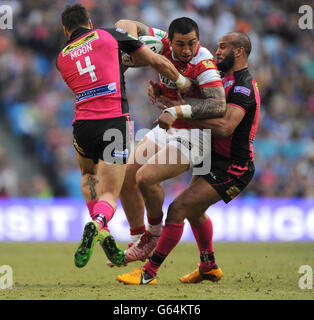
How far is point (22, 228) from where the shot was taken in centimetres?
1325

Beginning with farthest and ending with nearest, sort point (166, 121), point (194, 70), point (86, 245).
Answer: point (194, 70) < point (166, 121) < point (86, 245)

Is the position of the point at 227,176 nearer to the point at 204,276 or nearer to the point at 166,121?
the point at 166,121

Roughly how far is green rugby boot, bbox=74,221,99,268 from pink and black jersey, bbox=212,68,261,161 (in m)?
1.85

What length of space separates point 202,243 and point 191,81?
1918 mm

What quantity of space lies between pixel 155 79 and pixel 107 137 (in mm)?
9942

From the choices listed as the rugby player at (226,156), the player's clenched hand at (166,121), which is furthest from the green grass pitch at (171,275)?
the player's clenched hand at (166,121)

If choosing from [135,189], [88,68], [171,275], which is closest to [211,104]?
[88,68]

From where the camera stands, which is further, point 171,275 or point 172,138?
point 171,275

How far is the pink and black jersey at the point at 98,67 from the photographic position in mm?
6031

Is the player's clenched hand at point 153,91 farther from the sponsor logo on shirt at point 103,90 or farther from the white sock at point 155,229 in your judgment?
the white sock at point 155,229

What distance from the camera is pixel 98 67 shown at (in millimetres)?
6047

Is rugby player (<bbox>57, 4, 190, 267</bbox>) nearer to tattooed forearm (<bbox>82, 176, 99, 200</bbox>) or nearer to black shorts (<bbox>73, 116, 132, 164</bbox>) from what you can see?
black shorts (<bbox>73, 116, 132, 164</bbox>)

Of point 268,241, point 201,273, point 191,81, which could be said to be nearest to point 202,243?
point 201,273

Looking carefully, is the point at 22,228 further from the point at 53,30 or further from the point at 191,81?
the point at 191,81
